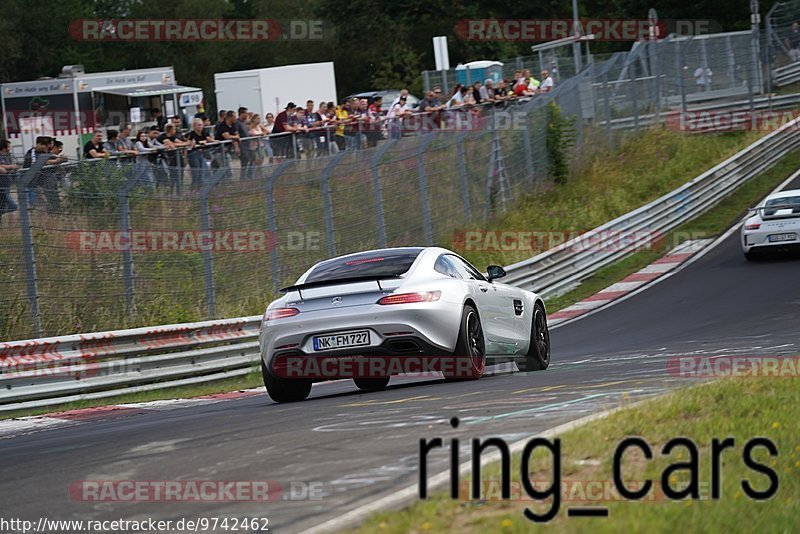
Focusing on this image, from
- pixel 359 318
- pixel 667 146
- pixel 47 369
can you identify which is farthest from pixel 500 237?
pixel 359 318

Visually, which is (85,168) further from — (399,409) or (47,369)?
(399,409)

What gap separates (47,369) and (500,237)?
44.6 feet

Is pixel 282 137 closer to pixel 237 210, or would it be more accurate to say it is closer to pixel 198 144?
pixel 198 144

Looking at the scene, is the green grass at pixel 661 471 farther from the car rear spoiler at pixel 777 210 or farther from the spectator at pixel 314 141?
the spectator at pixel 314 141

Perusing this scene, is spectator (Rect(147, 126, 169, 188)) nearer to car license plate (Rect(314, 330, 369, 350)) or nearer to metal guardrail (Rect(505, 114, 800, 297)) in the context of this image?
car license plate (Rect(314, 330, 369, 350))

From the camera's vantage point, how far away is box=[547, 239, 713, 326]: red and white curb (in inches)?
880

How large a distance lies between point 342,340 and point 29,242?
16.5ft

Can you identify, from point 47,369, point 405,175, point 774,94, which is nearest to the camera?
point 47,369

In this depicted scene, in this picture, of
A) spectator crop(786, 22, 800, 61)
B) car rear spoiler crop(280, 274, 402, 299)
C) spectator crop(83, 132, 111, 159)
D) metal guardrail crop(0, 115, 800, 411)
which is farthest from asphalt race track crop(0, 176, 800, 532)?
spectator crop(786, 22, 800, 61)

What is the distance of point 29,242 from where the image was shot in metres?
14.2

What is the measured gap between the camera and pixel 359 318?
1073 cm

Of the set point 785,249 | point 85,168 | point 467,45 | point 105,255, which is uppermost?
point 467,45

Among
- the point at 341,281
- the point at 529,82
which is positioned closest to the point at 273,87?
the point at 529,82

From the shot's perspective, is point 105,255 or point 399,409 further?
point 105,255
